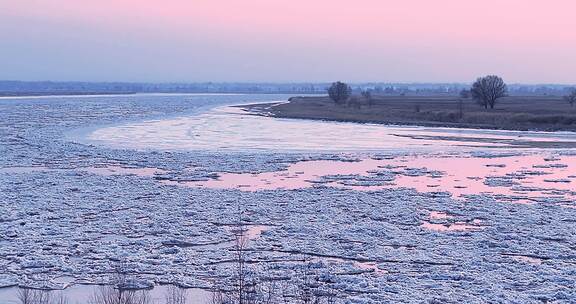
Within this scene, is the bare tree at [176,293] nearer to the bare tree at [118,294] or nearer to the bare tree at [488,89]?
the bare tree at [118,294]

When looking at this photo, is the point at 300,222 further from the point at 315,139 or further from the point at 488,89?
the point at 488,89

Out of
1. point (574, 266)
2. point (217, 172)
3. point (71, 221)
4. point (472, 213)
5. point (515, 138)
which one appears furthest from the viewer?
point (515, 138)

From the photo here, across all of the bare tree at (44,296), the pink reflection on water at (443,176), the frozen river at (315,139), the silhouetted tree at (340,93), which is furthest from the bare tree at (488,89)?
the bare tree at (44,296)

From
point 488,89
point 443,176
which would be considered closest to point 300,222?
point 443,176

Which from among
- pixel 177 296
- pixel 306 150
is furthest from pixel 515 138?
pixel 177 296

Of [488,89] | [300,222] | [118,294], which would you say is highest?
[488,89]

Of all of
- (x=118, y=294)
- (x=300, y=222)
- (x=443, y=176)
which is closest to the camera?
(x=118, y=294)

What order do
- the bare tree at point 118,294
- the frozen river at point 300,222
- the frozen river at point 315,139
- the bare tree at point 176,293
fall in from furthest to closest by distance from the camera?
the frozen river at point 315,139 < the frozen river at point 300,222 < the bare tree at point 176,293 < the bare tree at point 118,294

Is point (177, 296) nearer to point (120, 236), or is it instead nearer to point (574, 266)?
point (120, 236)
